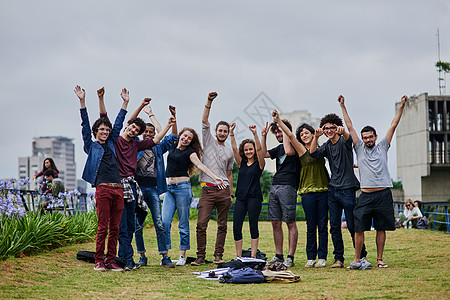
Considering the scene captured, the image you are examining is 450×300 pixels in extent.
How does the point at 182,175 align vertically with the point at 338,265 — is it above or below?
above

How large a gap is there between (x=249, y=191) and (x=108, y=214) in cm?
199

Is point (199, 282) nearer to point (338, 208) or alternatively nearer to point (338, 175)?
point (338, 208)

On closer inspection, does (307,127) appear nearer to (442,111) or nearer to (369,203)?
(369,203)

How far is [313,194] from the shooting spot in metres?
7.38

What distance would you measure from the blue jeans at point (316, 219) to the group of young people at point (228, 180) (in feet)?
0.04

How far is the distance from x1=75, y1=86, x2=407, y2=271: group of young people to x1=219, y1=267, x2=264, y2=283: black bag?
140 centimetres

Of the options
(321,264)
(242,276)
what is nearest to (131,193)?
(242,276)

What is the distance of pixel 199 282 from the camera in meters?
6.16

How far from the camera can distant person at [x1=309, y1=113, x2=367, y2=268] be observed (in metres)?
7.09

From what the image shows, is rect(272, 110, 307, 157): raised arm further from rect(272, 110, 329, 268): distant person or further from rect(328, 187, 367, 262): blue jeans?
rect(328, 187, 367, 262): blue jeans

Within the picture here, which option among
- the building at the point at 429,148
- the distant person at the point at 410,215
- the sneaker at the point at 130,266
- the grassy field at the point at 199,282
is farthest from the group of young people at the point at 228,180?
the building at the point at 429,148

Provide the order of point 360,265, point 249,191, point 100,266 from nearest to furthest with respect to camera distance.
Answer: point 360,265, point 100,266, point 249,191

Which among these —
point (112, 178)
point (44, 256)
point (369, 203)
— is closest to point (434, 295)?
point (369, 203)

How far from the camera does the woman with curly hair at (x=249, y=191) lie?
7.68 metres
